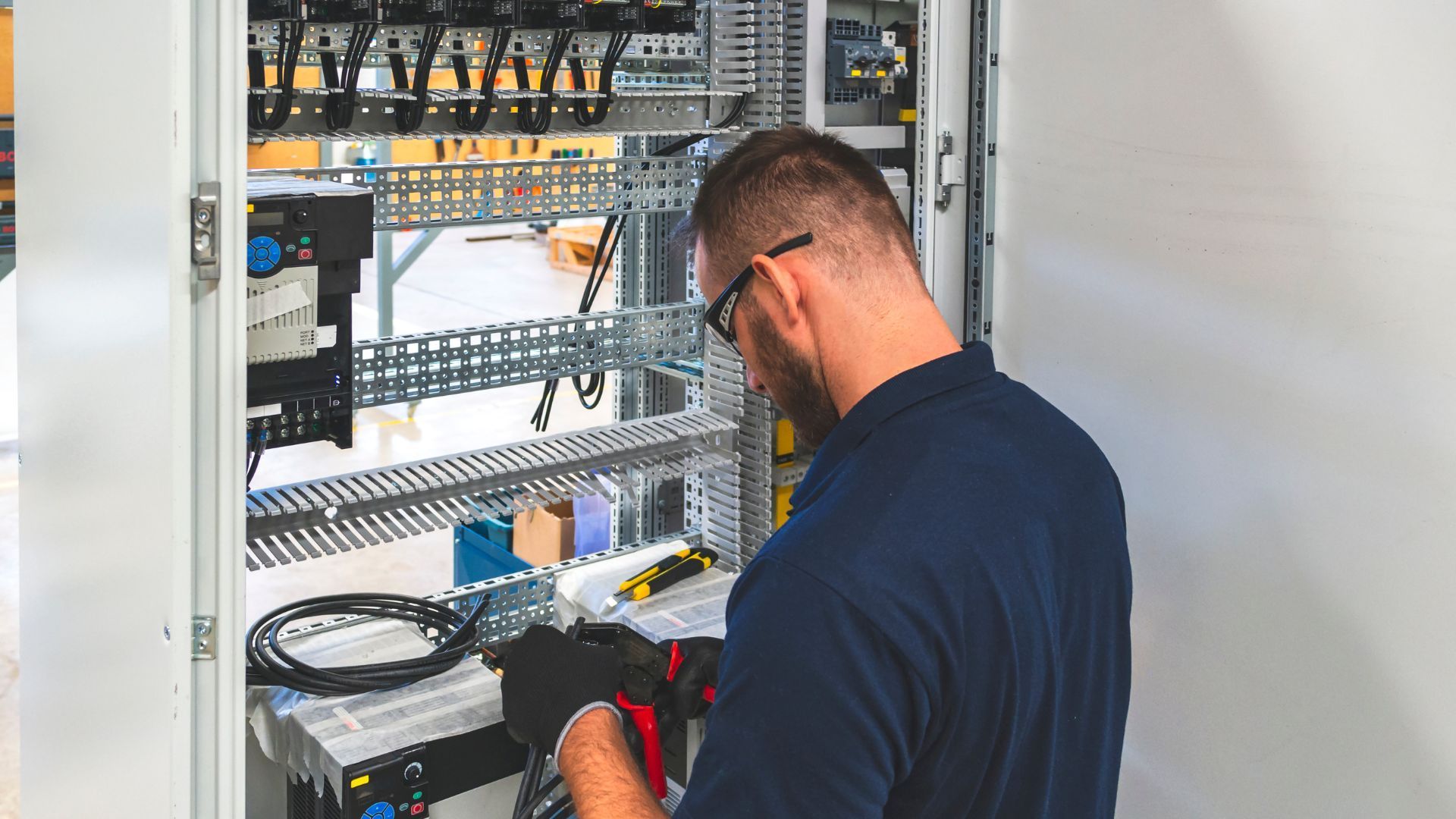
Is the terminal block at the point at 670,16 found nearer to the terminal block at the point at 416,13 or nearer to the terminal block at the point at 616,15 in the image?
the terminal block at the point at 616,15

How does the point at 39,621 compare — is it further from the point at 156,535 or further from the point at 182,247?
the point at 182,247

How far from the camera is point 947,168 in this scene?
201 centimetres

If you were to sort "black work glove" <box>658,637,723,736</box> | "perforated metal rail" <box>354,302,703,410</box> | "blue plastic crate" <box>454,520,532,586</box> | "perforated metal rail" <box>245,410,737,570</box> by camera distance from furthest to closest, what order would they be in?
"blue plastic crate" <box>454,520,532,586</box>
"perforated metal rail" <box>354,302,703,410</box>
"perforated metal rail" <box>245,410,737,570</box>
"black work glove" <box>658,637,723,736</box>

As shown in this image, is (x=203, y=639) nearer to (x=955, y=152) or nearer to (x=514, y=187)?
(x=514, y=187)

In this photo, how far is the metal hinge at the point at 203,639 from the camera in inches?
42.9

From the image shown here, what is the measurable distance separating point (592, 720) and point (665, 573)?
1.69 feet

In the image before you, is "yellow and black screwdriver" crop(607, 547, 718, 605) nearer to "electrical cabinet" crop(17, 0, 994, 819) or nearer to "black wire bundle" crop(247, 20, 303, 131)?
"electrical cabinet" crop(17, 0, 994, 819)

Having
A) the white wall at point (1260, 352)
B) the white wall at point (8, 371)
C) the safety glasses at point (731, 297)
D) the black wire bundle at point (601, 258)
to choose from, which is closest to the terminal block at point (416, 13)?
the black wire bundle at point (601, 258)

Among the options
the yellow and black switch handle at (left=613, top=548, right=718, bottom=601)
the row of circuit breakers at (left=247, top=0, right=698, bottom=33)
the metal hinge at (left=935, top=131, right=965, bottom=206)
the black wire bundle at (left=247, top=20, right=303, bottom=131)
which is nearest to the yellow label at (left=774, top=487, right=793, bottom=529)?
the yellow and black switch handle at (left=613, top=548, right=718, bottom=601)

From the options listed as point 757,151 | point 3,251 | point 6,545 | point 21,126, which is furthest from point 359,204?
point 6,545

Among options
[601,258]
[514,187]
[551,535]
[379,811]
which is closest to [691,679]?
[379,811]

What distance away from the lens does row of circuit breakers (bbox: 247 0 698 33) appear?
1.52m

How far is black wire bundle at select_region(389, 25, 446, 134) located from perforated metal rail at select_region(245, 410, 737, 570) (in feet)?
1.53

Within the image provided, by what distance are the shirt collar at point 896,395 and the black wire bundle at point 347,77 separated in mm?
801
